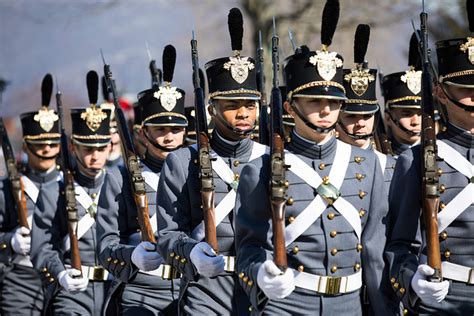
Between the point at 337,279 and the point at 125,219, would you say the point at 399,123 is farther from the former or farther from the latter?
the point at 337,279

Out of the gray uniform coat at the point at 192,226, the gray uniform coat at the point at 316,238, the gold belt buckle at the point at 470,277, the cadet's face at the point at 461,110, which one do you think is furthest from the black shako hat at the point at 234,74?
the gold belt buckle at the point at 470,277

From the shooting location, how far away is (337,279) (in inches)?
274

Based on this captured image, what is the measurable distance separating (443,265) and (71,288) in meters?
3.94

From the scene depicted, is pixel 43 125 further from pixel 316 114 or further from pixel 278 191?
pixel 278 191

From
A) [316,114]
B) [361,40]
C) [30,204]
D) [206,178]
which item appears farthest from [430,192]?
[30,204]

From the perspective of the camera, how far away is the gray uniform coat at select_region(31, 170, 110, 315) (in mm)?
10211

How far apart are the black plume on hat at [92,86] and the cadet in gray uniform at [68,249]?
0.59 metres

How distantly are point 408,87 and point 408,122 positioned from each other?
0.98 feet

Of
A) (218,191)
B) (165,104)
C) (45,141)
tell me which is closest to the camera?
(218,191)

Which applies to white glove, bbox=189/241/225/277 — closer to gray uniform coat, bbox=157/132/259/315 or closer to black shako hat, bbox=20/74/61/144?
gray uniform coat, bbox=157/132/259/315

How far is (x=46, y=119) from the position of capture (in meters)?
12.6

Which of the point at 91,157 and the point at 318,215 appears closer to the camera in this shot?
the point at 318,215

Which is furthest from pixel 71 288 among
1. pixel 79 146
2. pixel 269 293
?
pixel 269 293

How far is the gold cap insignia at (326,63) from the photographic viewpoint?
7.23 metres
